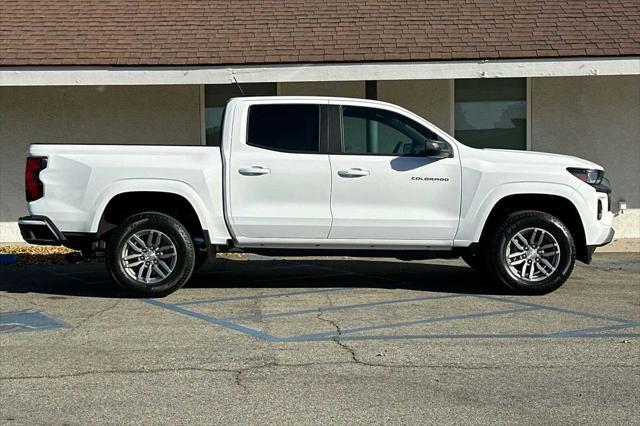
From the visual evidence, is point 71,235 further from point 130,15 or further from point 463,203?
point 130,15

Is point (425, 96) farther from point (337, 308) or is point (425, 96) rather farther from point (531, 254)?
point (337, 308)

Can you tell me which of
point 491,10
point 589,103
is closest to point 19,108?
point 491,10

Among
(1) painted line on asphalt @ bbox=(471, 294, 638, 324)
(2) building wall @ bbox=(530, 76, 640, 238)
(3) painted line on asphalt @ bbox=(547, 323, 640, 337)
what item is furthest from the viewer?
(2) building wall @ bbox=(530, 76, 640, 238)

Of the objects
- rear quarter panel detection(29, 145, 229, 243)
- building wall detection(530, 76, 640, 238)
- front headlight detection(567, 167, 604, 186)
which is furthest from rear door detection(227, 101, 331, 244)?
building wall detection(530, 76, 640, 238)

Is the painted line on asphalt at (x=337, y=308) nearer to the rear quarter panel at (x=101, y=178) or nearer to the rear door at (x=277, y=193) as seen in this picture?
the rear door at (x=277, y=193)

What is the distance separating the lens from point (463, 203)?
998 centimetres

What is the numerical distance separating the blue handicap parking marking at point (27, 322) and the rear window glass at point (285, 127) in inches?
107

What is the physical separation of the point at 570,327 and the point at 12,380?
4.75m

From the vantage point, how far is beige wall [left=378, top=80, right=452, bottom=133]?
1539 cm

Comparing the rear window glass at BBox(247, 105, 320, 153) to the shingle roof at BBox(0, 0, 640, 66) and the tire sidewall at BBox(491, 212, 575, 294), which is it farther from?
the shingle roof at BBox(0, 0, 640, 66)

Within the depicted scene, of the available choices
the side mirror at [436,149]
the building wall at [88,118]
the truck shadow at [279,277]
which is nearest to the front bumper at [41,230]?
the truck shadow at [279,277]

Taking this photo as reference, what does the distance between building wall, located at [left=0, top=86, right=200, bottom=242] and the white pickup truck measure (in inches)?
220

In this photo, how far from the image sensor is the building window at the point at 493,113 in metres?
15.3

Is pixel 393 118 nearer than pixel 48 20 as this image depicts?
Yes
